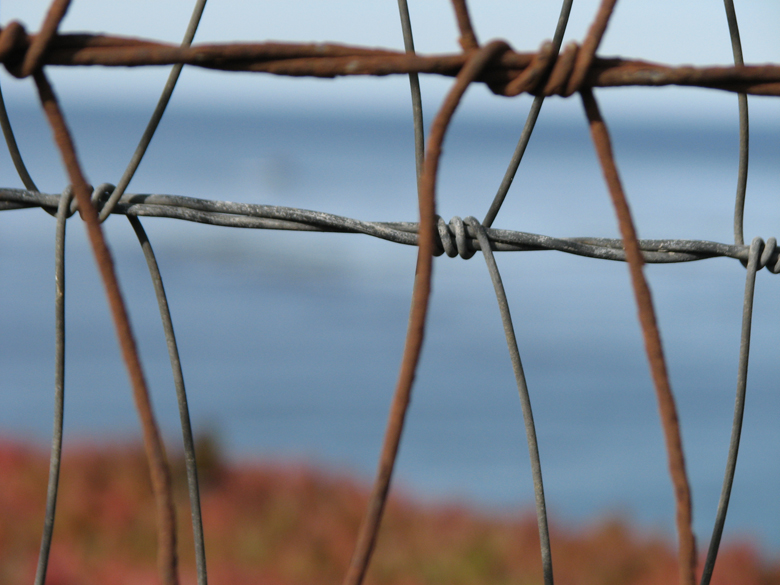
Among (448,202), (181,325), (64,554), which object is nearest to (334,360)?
(181,325)

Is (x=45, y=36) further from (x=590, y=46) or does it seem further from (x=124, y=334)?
(x=590, y=46)

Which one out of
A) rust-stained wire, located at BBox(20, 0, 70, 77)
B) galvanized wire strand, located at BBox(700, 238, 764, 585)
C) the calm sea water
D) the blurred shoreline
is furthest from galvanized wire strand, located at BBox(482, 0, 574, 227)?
the calm sea water

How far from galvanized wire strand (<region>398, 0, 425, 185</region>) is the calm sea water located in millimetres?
2517

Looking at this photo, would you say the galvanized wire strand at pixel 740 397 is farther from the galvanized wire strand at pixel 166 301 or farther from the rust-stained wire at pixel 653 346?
the galvanized wire strand at pixel 166 301

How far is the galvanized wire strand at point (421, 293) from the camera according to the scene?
325mm

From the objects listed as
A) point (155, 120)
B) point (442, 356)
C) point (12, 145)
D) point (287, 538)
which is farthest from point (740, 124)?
point (442, 356)

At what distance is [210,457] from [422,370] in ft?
11.6

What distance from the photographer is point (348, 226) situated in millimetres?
418

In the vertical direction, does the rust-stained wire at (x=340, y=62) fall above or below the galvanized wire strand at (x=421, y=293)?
above

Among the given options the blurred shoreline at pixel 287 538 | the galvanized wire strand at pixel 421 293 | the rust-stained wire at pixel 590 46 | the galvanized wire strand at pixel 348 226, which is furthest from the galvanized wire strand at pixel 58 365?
the blurred shoreline at pixel 287 538

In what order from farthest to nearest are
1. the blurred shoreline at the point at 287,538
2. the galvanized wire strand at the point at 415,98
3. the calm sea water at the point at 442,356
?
the calm sea water at the point at 442,356 < the blurred shoreline at the point at 287,538 < the galvanized wire strand at the point at 415,98

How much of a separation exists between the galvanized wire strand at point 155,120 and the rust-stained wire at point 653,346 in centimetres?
26

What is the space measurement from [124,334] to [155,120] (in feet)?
0.49

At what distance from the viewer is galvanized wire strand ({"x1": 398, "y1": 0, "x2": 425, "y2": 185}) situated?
1.41ft
